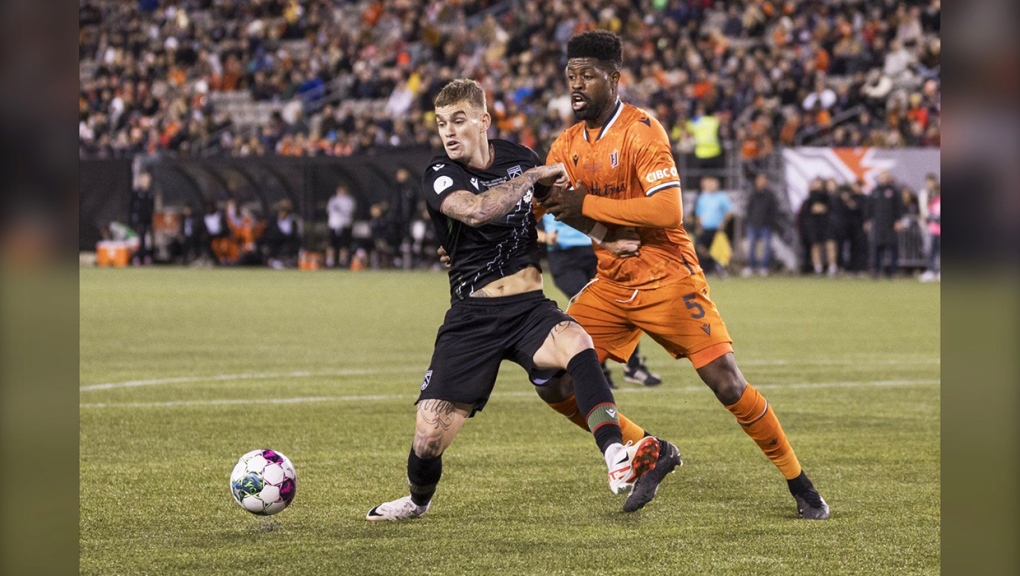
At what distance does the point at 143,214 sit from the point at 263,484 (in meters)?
26.6

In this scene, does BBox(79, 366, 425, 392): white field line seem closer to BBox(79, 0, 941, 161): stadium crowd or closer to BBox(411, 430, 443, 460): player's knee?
BBox(411, 430, 443, 460): player's knee

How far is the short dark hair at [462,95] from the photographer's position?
5.62 meters

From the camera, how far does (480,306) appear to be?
5770 millimetres

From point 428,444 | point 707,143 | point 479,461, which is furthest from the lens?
point 707,143

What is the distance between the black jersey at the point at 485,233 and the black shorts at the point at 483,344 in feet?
0.43

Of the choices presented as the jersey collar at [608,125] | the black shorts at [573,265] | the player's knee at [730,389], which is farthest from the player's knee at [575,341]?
Result: the black shorts at [573,265]

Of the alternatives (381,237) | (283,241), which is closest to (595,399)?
(381,237)

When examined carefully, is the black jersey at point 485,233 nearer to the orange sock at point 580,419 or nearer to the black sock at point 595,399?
the black sock at point 595,399

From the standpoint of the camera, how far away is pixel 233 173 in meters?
30.5

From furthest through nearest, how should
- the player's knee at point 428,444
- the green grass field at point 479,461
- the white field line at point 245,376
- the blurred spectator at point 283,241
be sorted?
the blurred spectator at point 283,241, the white field line at point 245,376, the player's knee at point 428,444, the green grass field at point 479,461

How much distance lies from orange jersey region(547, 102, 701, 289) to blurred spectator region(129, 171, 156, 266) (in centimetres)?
2600

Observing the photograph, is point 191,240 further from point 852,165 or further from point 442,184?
point 442,184

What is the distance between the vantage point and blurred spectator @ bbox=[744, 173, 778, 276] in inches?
1032
